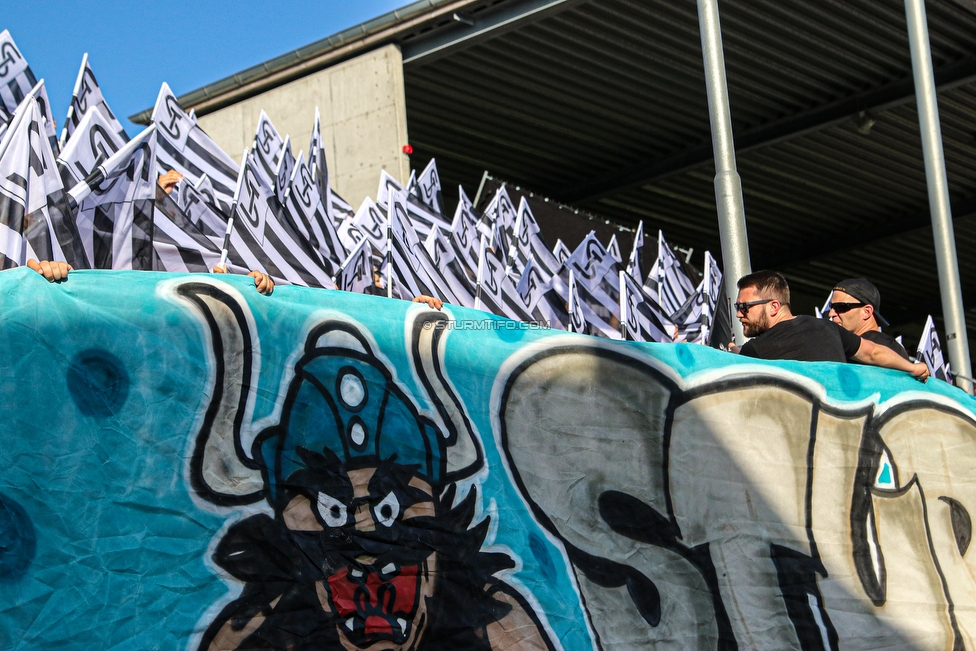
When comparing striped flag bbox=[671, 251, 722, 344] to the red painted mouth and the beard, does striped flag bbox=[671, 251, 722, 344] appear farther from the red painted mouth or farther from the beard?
the red painted mouth

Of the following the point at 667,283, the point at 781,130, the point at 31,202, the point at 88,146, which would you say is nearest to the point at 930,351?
the point at 667,283

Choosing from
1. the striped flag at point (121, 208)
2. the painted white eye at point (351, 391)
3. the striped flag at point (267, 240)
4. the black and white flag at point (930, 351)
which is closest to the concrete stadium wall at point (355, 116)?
the striped flag at point (267, 240)

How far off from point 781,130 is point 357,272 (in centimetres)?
1215

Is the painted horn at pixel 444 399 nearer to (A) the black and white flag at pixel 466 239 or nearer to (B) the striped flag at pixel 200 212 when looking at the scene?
(B) the striped flag at pixel 200 212

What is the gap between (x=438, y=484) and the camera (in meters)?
4.34

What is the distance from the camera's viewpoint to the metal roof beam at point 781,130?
1777cm

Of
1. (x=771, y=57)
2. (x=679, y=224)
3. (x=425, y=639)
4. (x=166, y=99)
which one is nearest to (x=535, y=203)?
(x=771, y=57)

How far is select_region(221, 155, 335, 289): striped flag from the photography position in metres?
8.14

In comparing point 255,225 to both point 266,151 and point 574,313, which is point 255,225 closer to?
point 266,151

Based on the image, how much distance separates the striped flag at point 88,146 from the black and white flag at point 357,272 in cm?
180

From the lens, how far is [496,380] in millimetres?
4691

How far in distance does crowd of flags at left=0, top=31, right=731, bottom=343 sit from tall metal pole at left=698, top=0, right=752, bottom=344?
561mm

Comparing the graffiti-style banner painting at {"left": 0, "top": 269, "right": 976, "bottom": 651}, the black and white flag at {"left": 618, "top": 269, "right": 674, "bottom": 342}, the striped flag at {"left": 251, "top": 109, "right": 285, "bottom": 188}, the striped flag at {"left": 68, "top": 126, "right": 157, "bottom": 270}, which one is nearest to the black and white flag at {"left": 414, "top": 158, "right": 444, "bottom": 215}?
the black and white flag at {"left": 618, "top": 269, "right": 674, "bottom": 342}

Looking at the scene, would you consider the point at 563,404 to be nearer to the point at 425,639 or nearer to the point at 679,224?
the point at 425,639
